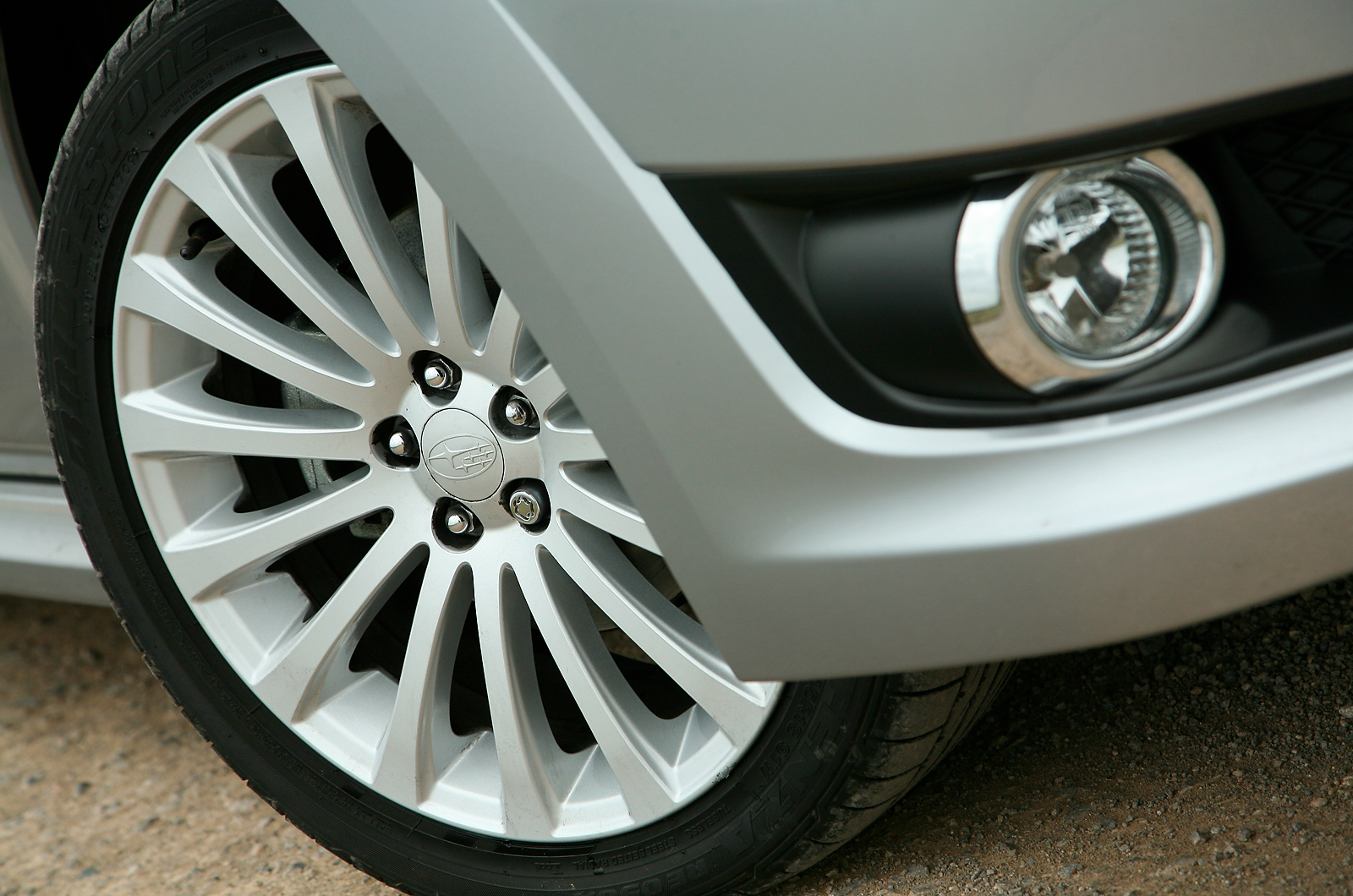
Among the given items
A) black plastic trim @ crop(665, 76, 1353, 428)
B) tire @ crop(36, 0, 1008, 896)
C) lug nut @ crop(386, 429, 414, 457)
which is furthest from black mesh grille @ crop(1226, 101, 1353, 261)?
lug nut @ crop(386, 429, 414, 457)

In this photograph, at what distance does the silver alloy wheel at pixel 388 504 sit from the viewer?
3.89 ft

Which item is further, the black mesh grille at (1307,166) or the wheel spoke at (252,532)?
the wheel spoke at (252,532)

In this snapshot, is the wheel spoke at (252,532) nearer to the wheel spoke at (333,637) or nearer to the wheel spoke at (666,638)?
the wheel spoke at (333,637)

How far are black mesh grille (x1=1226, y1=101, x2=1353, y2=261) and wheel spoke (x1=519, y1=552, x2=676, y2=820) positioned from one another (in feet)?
2.66

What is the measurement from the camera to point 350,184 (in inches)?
46.6

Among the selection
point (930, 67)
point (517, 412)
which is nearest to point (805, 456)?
point (930, 67)

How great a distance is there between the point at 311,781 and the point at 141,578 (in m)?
0.37

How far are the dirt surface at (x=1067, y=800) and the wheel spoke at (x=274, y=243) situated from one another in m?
0.84

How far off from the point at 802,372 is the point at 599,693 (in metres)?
0.56

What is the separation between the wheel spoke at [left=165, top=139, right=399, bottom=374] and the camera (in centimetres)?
125

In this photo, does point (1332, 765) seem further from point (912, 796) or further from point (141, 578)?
point (141, 578)

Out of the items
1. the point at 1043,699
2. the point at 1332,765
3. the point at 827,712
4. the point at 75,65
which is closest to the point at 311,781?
the point at 827,712

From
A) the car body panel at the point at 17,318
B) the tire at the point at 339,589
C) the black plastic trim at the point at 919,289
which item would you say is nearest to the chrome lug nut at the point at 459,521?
the tire at the point at 339,589

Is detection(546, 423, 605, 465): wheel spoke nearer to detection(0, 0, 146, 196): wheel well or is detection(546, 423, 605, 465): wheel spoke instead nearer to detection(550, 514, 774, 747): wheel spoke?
detection(550, 514, 774, 747): wheel spoke
